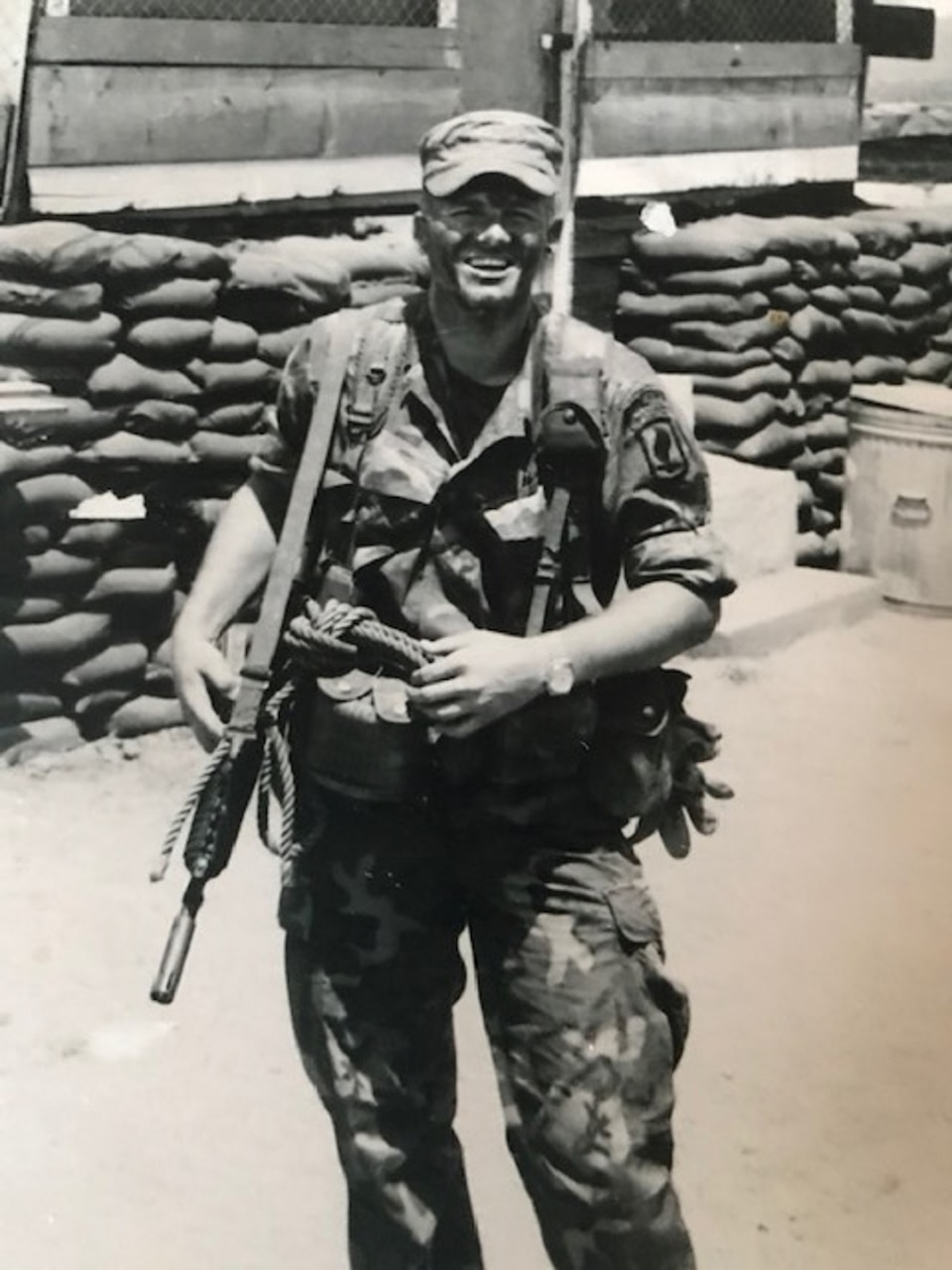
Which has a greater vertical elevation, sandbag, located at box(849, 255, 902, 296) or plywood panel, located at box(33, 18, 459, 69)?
plywood panel, located at box(33, 18, 459, 69)

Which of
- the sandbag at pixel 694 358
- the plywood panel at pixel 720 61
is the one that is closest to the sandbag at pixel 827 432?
the sandbag at pixel 694 358

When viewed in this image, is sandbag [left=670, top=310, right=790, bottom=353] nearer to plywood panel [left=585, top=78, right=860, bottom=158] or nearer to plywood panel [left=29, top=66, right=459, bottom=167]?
plywood panel [left=585, top=78, right=860, bottom=158]

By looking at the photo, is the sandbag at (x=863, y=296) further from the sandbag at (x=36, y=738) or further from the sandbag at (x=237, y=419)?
the sandbag at (x=36, y=738)

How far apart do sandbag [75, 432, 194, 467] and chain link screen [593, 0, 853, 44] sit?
2173mm

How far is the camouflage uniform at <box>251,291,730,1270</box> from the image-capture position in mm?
1678

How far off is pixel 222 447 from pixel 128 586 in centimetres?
43

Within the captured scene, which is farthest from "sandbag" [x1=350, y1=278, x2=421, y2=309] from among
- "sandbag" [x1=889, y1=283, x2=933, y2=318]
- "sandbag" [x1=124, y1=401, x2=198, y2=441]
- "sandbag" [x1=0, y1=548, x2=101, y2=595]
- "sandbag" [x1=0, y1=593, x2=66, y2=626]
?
"sandbag" [x1=889, y1=283, x2=933, y2=318]

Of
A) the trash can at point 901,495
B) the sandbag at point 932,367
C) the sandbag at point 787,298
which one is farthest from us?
the sandbag at point 932,367

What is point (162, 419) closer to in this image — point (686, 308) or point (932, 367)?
point (686, 308)

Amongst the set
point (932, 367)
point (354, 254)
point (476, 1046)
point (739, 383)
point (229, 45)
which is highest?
point (229, 45)

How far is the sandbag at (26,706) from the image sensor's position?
3938 mm

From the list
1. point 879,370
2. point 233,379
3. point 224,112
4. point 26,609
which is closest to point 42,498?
point 26,609

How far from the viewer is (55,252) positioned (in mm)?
3840

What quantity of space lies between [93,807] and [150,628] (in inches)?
24.5
